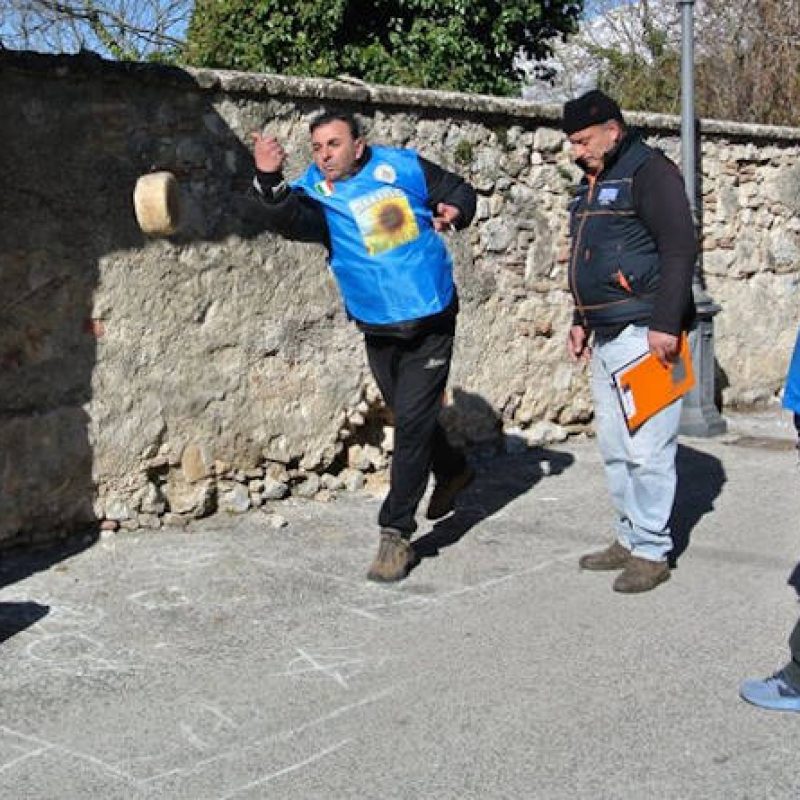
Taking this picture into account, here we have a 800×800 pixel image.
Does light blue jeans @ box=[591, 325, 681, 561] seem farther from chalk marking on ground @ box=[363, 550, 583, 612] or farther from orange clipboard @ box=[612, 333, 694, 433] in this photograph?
chalk marking on ground @ box=[363, 550, 583, 612]

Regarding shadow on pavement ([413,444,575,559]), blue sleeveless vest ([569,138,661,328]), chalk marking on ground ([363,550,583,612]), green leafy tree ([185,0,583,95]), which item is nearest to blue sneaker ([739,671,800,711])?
chalk marking on ground ([363,550,583,612])

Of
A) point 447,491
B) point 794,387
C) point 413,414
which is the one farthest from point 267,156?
point 794,387

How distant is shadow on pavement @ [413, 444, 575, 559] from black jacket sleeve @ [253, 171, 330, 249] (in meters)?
Result: 1.44

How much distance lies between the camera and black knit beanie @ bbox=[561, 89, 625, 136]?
471 centimetres

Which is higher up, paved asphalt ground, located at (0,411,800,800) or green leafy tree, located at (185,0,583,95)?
green leafy tree, located at (185,0,583,95)

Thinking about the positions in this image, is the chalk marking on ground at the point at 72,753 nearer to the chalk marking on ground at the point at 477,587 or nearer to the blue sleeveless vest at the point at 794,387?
the chalk marking on ground at the point at 477,587

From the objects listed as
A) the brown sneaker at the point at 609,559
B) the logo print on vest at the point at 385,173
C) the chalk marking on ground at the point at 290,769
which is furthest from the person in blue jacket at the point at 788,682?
the logo print on vest at the point at 385,173

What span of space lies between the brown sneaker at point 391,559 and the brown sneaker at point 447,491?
21.2 inches

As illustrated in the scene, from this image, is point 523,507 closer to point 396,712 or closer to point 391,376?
point 391,376

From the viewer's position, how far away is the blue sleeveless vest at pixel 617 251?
15.5ft

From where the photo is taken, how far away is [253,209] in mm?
6082

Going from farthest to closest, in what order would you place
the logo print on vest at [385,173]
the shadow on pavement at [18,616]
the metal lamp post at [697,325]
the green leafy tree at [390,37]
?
the green leafy tree at [390,37] → the metal lamp post at [697,325] → the logo print on vest at [385,173] → the shadow on pavement at [18,616]

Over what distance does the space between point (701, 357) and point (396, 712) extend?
4.92 m

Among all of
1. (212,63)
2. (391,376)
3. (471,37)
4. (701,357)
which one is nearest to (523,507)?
(391,376)
